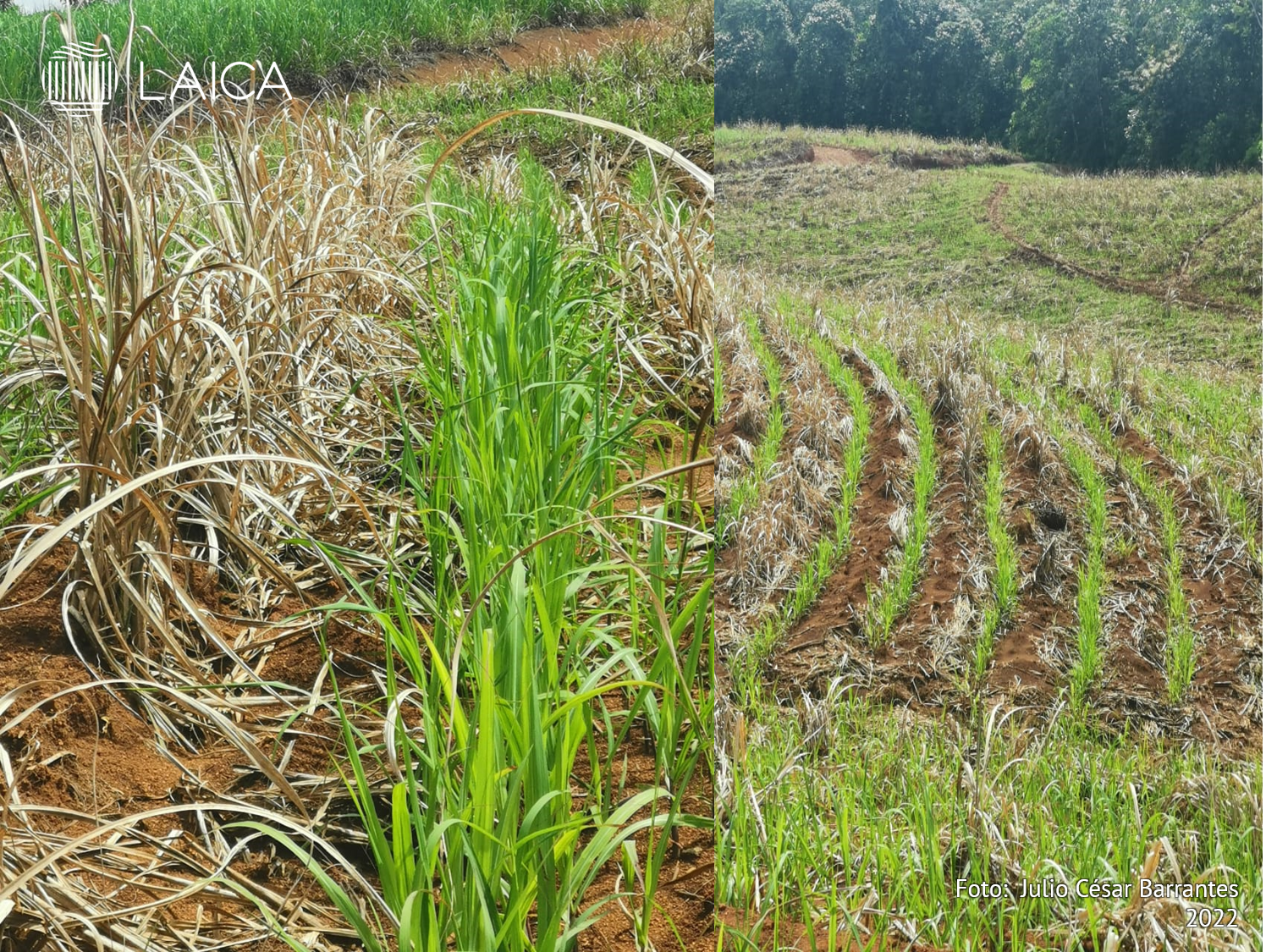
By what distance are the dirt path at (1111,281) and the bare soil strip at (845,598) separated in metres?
0.17

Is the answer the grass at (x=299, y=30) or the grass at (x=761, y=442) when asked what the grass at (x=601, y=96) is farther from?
the grass at (x=761, y=442)

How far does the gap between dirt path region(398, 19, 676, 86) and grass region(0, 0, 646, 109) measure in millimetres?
137

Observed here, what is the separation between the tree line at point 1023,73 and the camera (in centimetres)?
70

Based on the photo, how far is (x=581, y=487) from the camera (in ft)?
5.19

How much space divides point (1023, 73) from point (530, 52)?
Result: 7.97 meters

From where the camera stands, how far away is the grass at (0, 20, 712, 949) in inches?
38.8

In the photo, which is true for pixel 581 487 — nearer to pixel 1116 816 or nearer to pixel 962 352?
pixel 962 352

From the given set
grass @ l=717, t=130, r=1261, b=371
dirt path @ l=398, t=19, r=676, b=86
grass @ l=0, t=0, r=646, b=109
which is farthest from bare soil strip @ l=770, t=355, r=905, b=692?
grass @ l=0, t=0, r=646, b=109

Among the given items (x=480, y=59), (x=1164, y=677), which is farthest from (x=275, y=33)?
(x=1164, y=677)

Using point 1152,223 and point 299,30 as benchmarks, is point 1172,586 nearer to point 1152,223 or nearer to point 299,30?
point 1152,223

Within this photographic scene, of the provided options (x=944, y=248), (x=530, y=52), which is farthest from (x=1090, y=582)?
(x=530, y=52)

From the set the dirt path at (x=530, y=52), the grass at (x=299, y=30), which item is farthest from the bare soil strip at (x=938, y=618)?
the grass at (x=299, y=30)

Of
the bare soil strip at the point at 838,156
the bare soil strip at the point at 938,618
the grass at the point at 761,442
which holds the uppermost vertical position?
the bare soil strip at the point at 838,156

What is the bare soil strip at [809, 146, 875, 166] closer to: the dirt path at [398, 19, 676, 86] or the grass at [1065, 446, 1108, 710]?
the grass at [1065, 446, 1108, 710]
